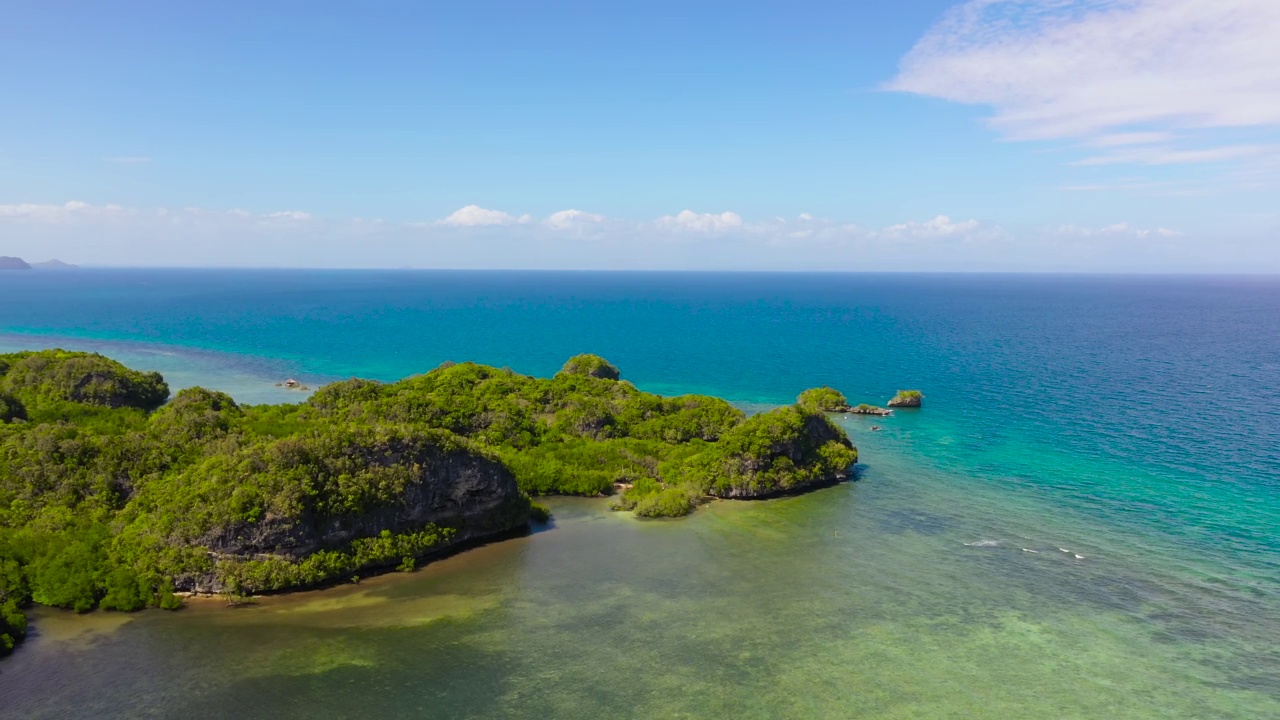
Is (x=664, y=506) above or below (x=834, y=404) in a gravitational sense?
below

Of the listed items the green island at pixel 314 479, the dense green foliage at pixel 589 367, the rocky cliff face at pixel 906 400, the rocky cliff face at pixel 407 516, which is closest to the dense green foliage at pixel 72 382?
the green island at pixel 314 479

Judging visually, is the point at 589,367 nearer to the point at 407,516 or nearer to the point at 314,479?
the point at 407,516

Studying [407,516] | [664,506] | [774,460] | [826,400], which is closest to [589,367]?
[826,400]

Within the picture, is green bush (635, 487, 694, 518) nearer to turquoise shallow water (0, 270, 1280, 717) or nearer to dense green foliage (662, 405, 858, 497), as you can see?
turquoise shallow water (0, 270, 1280, 717)

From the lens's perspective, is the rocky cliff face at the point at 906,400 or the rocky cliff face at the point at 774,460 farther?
the rocky cliff face at the point at 906,400

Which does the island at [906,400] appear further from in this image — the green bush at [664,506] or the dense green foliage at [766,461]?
the green bush at [664,506]

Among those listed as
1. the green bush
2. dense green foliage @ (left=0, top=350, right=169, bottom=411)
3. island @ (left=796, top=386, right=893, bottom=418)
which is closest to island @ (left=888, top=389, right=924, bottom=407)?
island @ (left=796, top=386, right=893, bottom=418)

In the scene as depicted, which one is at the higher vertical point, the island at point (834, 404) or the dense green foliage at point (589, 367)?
the dense green foliage at point (589, 367)

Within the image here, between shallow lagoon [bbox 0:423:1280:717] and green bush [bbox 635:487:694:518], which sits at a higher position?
green bush [bbox 635:487:694:518]
